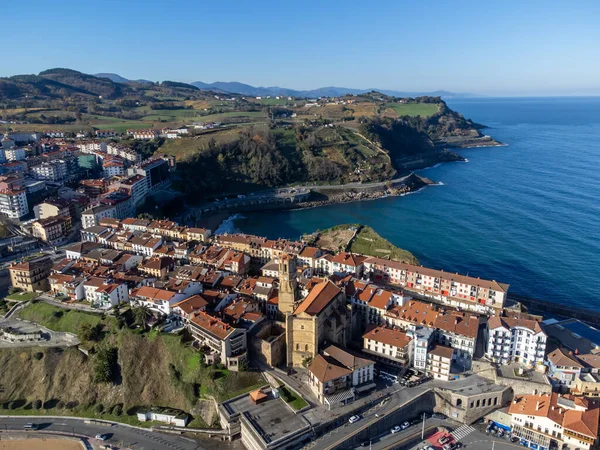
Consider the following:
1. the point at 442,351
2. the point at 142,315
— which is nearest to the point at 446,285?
the point at 442,351

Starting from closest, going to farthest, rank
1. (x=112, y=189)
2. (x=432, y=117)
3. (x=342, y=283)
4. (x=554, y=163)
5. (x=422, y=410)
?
(x=422, y=410)
(x=342, y=283)
(x=112, y=189)
(x=554, y=163)
(x=432, y=117)

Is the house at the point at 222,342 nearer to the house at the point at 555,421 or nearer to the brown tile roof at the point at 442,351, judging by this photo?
the brown tile roof at the point at 442,351

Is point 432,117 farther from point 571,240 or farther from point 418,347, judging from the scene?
point 418,347

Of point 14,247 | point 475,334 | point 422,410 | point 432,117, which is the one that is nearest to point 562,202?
point 475,334

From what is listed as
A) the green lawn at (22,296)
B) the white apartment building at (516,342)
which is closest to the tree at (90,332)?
the green lawn at (22,296)

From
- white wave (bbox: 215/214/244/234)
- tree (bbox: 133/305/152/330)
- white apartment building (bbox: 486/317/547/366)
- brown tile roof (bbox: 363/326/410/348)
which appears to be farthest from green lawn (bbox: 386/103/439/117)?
tree (bbox: 133/305/152/330)
